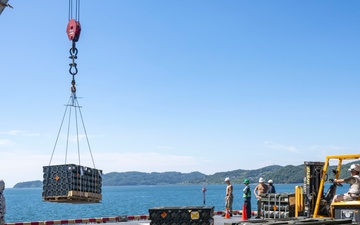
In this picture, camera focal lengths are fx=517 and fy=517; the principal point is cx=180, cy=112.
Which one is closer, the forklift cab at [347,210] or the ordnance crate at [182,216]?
the forklift cab at [347,210]

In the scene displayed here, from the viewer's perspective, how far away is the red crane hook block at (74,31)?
17.9 m

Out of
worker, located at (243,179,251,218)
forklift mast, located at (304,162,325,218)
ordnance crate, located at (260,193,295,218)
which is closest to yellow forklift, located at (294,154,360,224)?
forklift mast, located at (304,162,325,218)

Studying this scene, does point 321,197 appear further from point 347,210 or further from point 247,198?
point 247,198

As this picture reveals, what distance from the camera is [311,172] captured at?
16188 millimetres

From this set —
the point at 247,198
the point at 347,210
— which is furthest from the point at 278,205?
the point at 347,210

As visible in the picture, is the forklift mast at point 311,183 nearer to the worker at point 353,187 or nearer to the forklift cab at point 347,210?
the worker at point 353,187

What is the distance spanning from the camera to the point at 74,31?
58.9 ft

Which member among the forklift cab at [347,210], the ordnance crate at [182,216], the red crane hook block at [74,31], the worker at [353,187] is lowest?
the ordnance crate at [182,216]

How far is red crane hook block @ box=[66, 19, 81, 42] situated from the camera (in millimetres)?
17938

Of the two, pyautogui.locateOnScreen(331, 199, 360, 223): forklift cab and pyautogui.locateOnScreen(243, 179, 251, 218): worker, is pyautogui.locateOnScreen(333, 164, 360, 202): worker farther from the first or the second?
pyautogui.locateOnScreen(243, 179, 251, 218): worker

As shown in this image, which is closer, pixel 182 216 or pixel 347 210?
pixel 347 210

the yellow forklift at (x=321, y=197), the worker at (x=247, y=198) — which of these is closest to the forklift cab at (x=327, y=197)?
the yellow forklift at (x=321, y=197)

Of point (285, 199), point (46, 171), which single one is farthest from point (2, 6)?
point (285, 199)

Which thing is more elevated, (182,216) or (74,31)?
(74,31)
